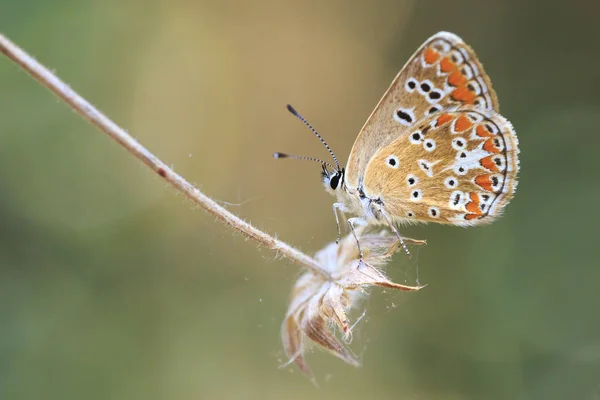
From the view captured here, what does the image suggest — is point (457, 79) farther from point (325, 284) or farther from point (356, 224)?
point (325, 284)

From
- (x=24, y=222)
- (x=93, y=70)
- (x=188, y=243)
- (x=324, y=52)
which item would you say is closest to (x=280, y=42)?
(x=324, y=52)

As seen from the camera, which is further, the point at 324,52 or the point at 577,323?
the point at 324,52

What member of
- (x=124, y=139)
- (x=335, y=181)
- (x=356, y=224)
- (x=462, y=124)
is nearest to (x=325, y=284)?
(x=356, y=224)

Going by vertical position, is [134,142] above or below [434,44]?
below

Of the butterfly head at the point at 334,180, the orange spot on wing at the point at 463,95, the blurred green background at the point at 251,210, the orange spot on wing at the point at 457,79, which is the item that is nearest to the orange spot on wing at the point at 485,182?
the orange spot on wing at the point at 463,95

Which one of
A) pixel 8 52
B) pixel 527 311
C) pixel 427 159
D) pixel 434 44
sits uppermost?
pixel 434 44

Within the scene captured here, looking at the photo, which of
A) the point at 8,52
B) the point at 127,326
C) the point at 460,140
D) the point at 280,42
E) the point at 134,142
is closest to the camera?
the point at 8,52

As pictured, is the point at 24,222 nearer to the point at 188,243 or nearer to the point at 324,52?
the point at 188,243

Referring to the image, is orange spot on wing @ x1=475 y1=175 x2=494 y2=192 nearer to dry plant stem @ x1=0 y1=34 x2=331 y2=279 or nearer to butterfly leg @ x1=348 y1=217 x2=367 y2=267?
butterfly leg @ x1=348 y1=217 x2=367 y2=267
